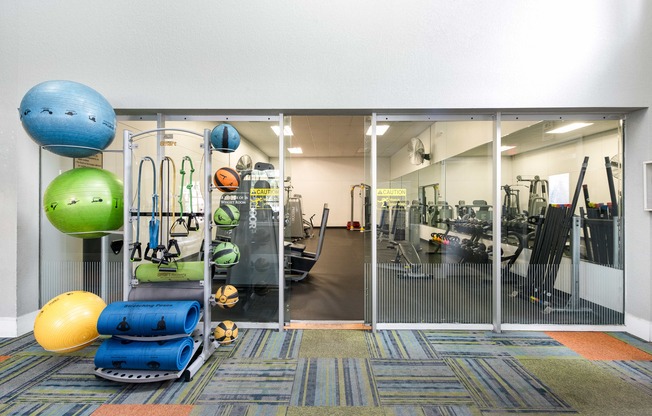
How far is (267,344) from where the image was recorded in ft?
8.59

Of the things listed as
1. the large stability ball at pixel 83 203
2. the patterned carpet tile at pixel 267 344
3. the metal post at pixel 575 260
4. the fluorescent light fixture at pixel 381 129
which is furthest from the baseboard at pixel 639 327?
the large stability ball at pixel 83 203

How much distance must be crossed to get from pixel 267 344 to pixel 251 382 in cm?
56

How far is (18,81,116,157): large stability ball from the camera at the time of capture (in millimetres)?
1989

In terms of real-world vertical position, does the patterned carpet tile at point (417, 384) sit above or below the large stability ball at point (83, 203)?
below

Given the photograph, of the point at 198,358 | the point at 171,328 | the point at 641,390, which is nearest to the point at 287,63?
the point at 171,328

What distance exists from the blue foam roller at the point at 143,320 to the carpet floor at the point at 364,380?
1.41 ft

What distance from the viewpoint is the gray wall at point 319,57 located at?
108 inches

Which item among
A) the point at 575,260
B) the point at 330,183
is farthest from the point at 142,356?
the point at 330,183

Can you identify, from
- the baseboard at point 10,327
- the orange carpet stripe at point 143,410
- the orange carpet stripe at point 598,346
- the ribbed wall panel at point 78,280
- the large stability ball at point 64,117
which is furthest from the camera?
the ribbed wall panel at point 78,280

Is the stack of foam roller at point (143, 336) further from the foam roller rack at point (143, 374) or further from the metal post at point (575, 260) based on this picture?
the metal post at point (575, 260)

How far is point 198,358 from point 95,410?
0.65 m

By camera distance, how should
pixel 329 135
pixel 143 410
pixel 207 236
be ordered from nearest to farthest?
pixel 143 410 < pixel 207 236 < pixel 329 135

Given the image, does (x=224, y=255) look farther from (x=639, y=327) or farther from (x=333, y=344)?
(x=639, y=327)

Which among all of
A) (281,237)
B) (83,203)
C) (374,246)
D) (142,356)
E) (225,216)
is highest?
(83,203)
